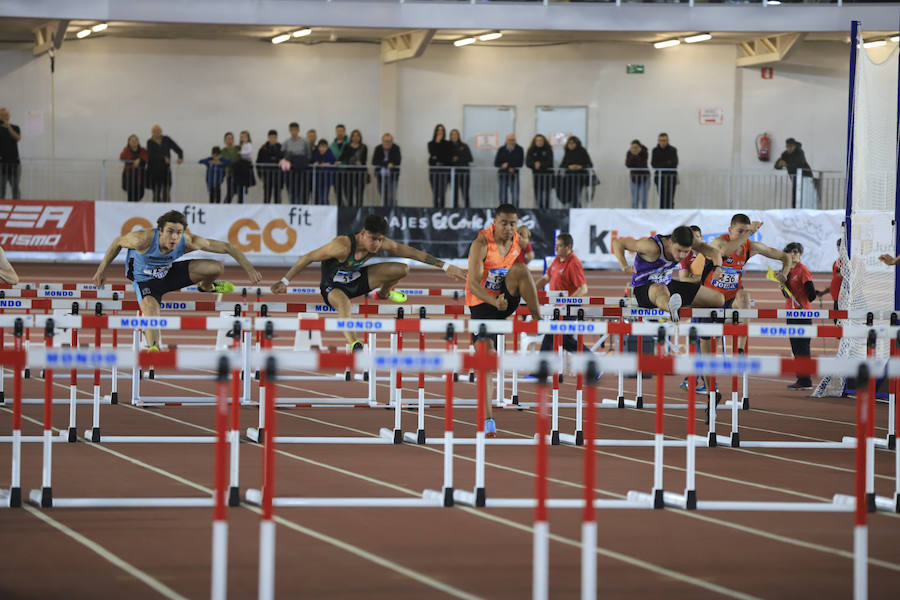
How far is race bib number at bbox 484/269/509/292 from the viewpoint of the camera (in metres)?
9.98

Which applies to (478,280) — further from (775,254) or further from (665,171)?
(665,171)

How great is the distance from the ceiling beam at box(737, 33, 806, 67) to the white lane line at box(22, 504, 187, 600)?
2293 cm

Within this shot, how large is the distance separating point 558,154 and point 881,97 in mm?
15546

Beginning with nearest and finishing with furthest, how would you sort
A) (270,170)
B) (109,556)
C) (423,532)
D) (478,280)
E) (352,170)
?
(109,556), (423,532), (478,280), (270,170), (352,170)

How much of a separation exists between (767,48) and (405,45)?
26.9ft

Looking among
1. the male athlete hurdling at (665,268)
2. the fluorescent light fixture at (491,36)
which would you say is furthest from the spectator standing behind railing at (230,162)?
the male athlete hurdling at (665,268)

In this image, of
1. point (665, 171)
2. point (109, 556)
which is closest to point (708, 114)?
point (665, 171)

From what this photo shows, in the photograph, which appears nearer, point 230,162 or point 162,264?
point 162,264

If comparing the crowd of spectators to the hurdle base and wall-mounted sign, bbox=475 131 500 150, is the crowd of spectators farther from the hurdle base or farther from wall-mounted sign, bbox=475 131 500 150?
the hurdle base

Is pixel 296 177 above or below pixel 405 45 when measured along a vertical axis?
below

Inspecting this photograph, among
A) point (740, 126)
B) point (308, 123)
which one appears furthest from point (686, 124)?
point (308, 123)

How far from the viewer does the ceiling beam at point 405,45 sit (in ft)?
86.5

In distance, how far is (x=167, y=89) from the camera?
91.5ft

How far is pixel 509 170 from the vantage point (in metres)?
24.8
